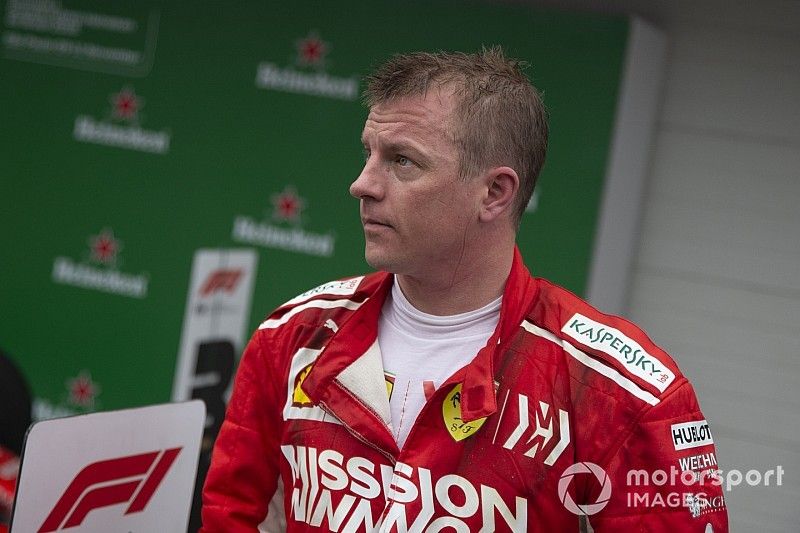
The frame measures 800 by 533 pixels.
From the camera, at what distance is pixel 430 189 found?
5.69 ft

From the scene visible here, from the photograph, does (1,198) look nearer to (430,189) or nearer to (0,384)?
(0,384)

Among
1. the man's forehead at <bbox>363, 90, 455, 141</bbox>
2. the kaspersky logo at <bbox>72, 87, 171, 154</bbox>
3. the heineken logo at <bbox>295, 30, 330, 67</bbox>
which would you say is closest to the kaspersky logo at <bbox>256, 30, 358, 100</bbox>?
the heineken logo at <bbox>295, 30, 330, 67</bbox>

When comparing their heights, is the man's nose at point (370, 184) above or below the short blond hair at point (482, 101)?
below

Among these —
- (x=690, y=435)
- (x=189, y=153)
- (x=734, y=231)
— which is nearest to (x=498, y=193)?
(x=690, y=435)

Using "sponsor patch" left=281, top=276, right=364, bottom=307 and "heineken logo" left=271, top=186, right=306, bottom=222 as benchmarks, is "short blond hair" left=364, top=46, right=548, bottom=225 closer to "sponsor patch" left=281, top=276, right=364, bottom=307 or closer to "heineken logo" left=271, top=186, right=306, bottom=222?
"sponsor patch" left=281, top=276, right=364, bottom=307

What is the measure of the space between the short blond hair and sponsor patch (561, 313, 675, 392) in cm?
22

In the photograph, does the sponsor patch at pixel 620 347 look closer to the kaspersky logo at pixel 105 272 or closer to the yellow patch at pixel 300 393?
the yellow patch at pixel 300 393

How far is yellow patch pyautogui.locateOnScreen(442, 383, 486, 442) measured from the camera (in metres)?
1.68

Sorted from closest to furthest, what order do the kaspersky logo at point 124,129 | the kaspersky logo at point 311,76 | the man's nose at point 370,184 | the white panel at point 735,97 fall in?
1. the man's nose at point 370,184
2. the white panel at point 735,97
3. the kaspersky logo at point 311,76
4. the kaspersky logo at point 124,129

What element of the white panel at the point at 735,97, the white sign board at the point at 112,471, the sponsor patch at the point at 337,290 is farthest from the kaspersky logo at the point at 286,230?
the sponsor patch at the point at 337,290

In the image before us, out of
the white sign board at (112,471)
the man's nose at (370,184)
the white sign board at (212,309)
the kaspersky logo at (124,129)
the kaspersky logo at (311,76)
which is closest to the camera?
the man's nose at (370,184)

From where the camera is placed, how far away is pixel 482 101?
68.7 inches

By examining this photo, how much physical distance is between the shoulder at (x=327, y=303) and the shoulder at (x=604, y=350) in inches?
11.9

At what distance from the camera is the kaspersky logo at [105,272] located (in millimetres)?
5168
